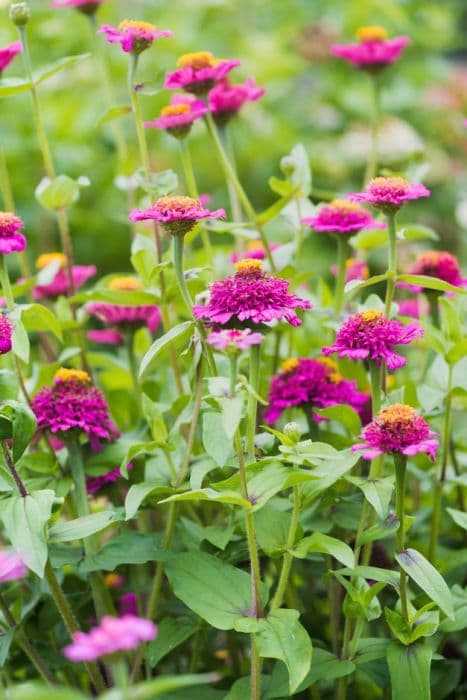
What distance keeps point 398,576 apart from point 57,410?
0.36 metres

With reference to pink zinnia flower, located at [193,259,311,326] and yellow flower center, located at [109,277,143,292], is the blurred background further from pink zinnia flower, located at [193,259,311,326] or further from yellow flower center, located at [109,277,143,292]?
pink zinnia flower, located at [193,259,311,326]

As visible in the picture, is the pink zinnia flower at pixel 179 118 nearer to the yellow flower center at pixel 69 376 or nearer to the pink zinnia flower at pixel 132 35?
the pink zinnia flower at pixel 132 35

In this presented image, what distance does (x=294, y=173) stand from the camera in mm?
1156

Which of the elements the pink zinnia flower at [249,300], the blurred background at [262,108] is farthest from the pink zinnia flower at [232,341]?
the blurred background at [262,108]

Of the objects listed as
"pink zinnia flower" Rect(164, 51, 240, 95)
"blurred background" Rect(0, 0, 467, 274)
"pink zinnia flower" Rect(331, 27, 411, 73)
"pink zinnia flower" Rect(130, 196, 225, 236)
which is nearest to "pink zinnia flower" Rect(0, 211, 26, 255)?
"pink zinnia flower" Rect(130, 196, 225, 236)

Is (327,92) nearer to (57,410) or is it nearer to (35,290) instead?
(35,290)

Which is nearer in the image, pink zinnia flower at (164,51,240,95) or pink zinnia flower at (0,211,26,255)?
pink zinnia flower at (0,211,26,255)

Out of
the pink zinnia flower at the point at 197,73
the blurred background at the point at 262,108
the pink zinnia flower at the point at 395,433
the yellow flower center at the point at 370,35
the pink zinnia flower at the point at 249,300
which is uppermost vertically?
the pink zinnia flower at the point at 197,73

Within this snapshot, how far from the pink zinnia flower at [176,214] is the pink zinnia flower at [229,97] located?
1.21 ft

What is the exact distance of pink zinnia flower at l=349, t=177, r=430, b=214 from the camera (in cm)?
90

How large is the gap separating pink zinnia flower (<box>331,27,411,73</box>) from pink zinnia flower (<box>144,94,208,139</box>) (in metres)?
0.31

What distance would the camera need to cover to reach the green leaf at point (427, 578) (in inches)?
32.3

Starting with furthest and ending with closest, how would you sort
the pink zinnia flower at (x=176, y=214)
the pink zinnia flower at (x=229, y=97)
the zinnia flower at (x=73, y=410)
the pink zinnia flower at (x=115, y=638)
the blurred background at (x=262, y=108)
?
the blurred background at (x=262, y=108), the pink zinnia flower at (x=229, y=97), the zinnia flower at (x=73, y=410), the pink zinnia flower at (x=176, y=214), the pink zinnia flower at (x=115, y=638)

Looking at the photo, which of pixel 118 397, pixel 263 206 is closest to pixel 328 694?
pixel 118 397
